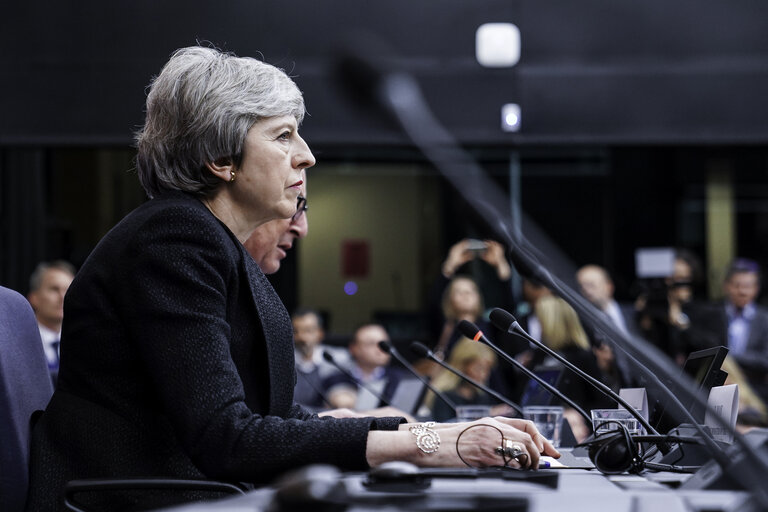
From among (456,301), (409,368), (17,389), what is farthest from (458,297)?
(17,389)

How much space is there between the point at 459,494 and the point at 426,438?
1.32 ft

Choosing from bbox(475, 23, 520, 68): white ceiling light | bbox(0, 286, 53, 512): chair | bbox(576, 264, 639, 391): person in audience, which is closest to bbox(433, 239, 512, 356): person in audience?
bbox(576, 264, 639, 391): person in audience

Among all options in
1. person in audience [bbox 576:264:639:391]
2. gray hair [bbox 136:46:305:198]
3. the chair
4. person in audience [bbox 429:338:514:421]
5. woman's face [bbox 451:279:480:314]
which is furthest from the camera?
woman's face [bbox 451:279:480:314]

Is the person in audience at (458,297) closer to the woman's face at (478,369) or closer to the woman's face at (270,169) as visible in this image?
the woman's face at (478,369)

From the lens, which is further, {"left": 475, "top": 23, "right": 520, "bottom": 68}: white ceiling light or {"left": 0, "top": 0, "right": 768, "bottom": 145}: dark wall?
{"left": 475, "top": 23, "right": 520, "bottom": 68}: white ceiling light

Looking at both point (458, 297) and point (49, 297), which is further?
point (458, 297)

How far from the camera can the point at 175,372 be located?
5.49 ft

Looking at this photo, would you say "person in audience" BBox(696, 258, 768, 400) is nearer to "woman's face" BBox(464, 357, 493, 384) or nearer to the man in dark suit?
"woman's face" BBox(464, 357, 493, 384)

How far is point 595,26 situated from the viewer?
7.87 metres

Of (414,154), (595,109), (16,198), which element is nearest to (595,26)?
(595,109)

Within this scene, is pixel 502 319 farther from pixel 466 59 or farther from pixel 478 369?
pixel 466 59

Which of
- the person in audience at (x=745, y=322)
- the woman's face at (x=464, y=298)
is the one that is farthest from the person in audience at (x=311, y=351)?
the person in audience at (x=745, y=322)

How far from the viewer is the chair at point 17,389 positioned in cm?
183

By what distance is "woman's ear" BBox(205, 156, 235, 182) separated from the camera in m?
1.97
